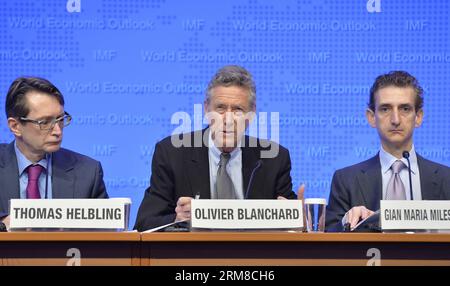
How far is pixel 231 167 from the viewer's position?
400 cm

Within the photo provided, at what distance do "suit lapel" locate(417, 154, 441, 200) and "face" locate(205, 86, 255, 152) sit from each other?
983mm

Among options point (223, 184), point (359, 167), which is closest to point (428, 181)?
point (359, 167)

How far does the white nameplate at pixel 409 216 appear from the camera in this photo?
282 centimetres

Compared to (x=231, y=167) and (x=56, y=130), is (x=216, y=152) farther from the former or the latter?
(x=56, y=130)

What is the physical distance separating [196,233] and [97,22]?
6.90 ft

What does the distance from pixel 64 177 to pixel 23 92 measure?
48 centimetres

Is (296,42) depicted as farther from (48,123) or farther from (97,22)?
(48,123)

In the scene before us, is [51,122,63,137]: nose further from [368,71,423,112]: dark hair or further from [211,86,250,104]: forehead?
[368,71,423,112]: dark hair

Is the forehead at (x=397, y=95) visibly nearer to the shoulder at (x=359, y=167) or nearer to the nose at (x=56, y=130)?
the shoulder at (x=359, y=167)

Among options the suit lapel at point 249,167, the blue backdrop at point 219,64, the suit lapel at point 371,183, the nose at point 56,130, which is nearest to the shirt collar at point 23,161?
the nose at point 56,130

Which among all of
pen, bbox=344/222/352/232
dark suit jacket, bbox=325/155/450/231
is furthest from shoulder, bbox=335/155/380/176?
pen, bbox=344/222/352/232

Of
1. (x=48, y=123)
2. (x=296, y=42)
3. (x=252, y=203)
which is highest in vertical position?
(x=296, y=42)
